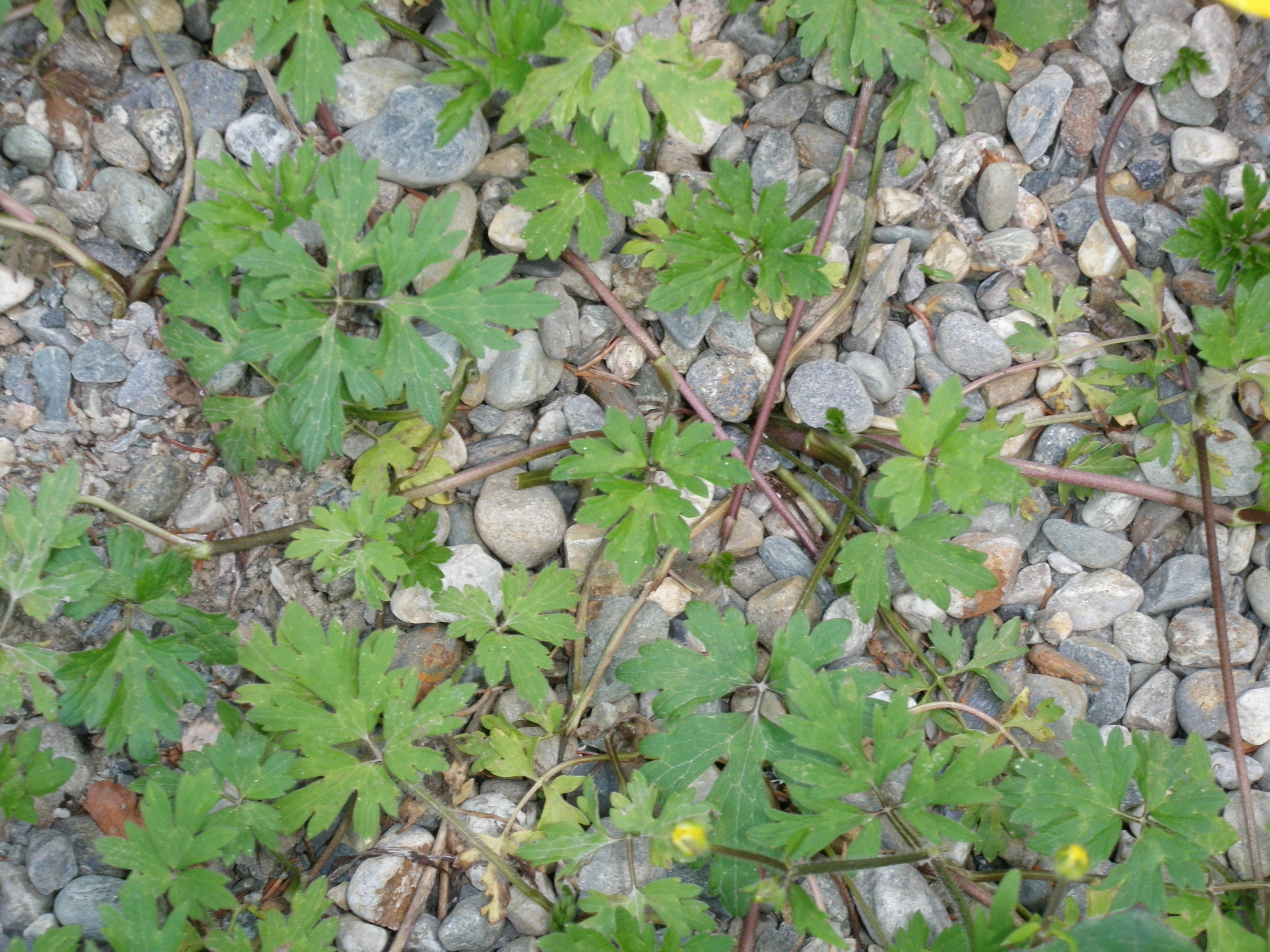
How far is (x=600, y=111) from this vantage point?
8.16ft

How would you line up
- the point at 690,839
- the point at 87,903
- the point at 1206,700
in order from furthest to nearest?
the point at 1206,700 < the point at 87,903 < the point at 690,839

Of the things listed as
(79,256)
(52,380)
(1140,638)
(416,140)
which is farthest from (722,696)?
(79,256)

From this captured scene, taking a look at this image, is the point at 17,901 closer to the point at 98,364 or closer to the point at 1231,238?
the point at 98,364

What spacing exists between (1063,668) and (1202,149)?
6.41 ft

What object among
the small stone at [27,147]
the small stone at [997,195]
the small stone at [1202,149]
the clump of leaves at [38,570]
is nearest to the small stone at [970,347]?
the small stone at [997,195]

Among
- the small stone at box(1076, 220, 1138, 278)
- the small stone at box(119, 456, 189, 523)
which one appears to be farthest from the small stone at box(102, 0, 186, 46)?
the small stone at box(1076, 220, 1138, 278)

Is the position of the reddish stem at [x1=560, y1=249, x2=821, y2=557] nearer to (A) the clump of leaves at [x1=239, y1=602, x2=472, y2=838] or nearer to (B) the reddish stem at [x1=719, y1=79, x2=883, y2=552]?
(B) the reddish stem at [x1=719, y1=79, x2=883, y2=552]

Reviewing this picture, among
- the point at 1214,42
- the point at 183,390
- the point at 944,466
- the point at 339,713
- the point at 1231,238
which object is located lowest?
the point at 339,713

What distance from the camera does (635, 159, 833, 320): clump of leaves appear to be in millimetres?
2807

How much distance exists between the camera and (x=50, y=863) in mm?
2494

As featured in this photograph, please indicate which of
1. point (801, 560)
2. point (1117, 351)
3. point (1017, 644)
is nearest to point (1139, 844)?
point (1017, 644)

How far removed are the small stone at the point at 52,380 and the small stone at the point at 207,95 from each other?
0.85 metres

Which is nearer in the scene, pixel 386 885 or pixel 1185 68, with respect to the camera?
pixel 386 885

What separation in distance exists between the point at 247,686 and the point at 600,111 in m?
1.91
